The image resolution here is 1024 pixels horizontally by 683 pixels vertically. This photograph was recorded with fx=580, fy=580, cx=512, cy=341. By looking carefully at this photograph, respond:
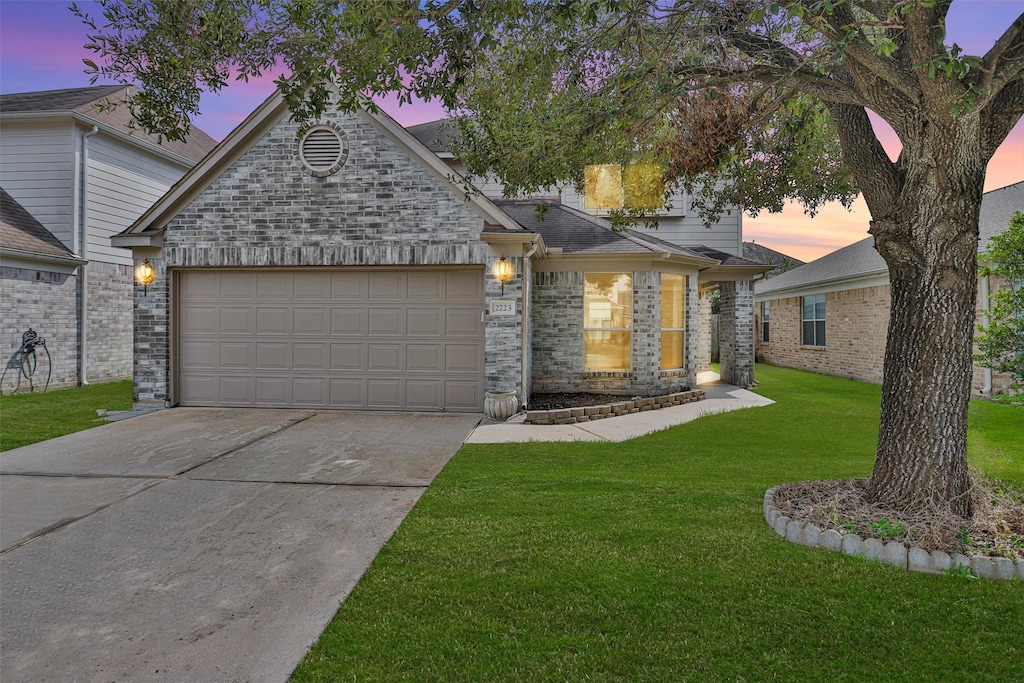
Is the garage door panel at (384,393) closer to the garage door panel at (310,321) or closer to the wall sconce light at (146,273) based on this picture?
the garage door panel at (310,321)

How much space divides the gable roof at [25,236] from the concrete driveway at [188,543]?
703cm

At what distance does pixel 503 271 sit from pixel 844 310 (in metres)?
13.1

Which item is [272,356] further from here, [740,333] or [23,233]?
[740,333]

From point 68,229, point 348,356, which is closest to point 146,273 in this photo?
point 348,356

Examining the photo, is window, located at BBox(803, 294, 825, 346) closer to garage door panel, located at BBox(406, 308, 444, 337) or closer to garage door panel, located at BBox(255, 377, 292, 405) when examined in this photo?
garage door panel, located at BBox(406, 308, 444, 337)

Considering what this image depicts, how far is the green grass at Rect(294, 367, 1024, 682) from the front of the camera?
2.83 meters

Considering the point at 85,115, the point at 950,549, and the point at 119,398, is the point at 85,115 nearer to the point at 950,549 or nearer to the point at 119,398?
the point at 119,398

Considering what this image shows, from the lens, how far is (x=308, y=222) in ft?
33.0

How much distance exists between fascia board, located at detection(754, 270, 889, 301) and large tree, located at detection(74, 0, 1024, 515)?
11.0m

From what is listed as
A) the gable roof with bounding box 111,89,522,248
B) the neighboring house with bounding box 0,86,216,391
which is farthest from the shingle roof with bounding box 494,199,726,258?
the neighboring house with bounding box 0,86,216,391

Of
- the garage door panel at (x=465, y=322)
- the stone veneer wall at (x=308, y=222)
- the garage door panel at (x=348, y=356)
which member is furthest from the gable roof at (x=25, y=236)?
the garage door panel at (x=465, y=322)

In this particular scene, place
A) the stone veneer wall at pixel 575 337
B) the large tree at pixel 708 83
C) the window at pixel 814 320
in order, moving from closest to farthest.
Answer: the large tree at pixel 708 83 → the stone veneer wall at pixel 575 337 → the window at pixel 814 320

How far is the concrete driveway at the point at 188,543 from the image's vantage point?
3.00 metres

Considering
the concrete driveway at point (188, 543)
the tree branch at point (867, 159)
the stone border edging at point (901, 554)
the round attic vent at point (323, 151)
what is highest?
the round attic vent at point (323, 151)
